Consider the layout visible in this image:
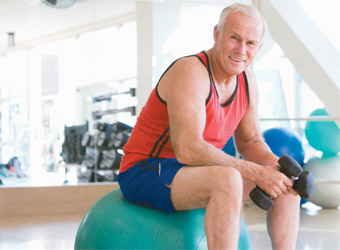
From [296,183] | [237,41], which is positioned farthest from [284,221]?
[237,41]

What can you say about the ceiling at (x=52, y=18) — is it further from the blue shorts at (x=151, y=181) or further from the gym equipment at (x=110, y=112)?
the blue shorts at (x=151, y=181)

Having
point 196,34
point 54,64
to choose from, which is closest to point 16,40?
point 54,64

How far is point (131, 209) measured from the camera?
1.70 m

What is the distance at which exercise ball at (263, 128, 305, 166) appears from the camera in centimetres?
357

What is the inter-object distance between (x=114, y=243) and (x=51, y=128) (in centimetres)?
288

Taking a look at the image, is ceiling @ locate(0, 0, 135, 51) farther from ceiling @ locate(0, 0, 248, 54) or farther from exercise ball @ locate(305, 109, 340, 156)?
exercise ball @ locate(305, 109, 340, 156)

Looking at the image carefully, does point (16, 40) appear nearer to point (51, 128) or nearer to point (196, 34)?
point (51, 128)

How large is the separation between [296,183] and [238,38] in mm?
515

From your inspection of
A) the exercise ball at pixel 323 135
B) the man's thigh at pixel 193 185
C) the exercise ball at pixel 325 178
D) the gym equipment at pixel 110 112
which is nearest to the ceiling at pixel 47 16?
the gym equipment at pixel 110 112

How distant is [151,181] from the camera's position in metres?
1.59

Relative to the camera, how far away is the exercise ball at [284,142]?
3570 mm

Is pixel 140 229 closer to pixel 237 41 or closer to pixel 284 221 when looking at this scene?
pixel 284 221

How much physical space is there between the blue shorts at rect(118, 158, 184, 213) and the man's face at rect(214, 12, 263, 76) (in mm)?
372

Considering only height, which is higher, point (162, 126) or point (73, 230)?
point (162, 126)
